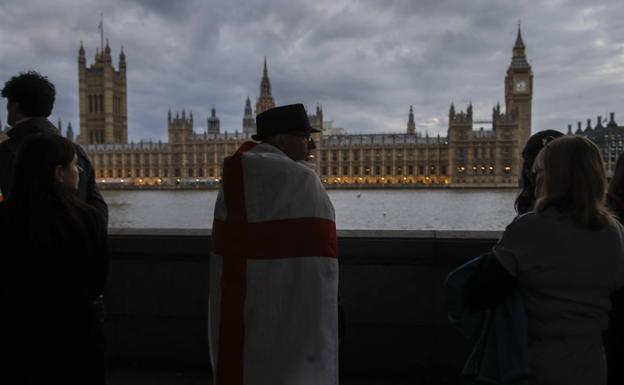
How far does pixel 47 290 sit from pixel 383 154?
267 feet

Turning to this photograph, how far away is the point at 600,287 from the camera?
1843 millimetres

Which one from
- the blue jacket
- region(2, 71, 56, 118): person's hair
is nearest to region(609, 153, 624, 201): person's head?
the blue jacket

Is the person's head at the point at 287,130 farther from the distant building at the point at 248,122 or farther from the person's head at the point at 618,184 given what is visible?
the distant building at the point at 248,122

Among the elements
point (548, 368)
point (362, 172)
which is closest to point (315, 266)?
point (548, 368)

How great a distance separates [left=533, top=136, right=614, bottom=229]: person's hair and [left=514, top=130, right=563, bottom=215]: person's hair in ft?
1.72

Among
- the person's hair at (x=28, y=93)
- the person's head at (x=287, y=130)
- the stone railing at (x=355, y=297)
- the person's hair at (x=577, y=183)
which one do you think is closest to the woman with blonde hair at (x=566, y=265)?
the person's hair at (x=577, y=183)

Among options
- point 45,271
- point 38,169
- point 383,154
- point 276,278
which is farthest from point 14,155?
point 383,154

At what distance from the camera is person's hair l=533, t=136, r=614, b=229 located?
1804 mm

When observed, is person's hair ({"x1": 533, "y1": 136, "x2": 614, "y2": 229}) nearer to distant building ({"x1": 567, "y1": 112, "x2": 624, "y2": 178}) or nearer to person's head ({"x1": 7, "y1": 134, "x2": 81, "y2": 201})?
person's head ({"x1": 7, "y1": 134, "x2": 81, "y2": 201})

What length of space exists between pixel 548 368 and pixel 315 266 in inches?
33.6

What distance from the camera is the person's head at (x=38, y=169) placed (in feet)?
6.32

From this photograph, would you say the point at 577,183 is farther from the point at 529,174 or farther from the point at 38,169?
the point at 38,169

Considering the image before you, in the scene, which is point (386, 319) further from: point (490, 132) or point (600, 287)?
point (490, 132)

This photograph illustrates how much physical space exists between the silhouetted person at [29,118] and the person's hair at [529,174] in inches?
76.7
